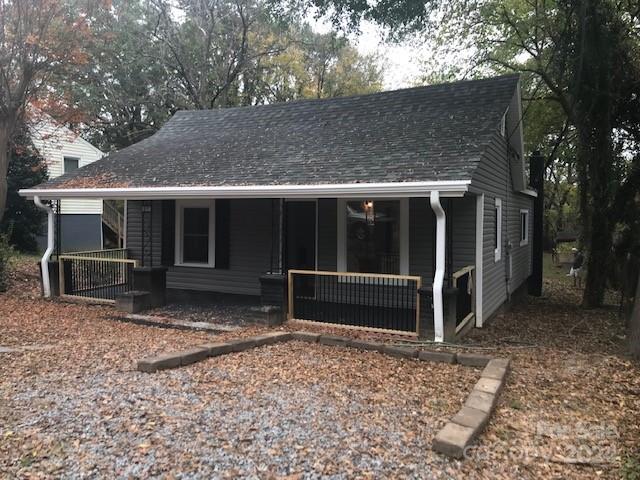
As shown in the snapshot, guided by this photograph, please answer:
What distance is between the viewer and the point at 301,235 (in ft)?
32.3

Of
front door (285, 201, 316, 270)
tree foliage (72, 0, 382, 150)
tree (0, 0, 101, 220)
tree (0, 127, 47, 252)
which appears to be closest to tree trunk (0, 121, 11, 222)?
tree (0, 0, 101, 220)

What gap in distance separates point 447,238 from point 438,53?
497 inches

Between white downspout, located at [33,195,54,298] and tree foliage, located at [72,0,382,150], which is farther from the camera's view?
tree foliage, located at [72,0,382,150]

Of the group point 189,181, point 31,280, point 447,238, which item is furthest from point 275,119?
point 31,280

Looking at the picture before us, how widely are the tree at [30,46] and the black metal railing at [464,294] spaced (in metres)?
10.5

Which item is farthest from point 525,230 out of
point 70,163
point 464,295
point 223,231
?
point 70,163

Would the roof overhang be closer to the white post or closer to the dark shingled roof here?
the dark shingled roof

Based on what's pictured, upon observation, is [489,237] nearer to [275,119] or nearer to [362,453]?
[275,119]

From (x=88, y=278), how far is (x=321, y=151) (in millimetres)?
5882

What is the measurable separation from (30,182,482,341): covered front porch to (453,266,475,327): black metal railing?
0.07 ft

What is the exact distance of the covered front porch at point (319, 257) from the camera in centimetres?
746

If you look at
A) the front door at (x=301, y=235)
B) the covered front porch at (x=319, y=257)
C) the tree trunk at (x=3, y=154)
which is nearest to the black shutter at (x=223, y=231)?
the covered front porch at (x=319, y=257)

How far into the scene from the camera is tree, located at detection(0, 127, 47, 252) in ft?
59.8

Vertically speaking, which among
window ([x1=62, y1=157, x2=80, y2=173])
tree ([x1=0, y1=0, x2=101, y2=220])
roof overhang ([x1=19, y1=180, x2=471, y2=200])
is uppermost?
tree ([x1=0, y1=0, x2=101, y2=220])
